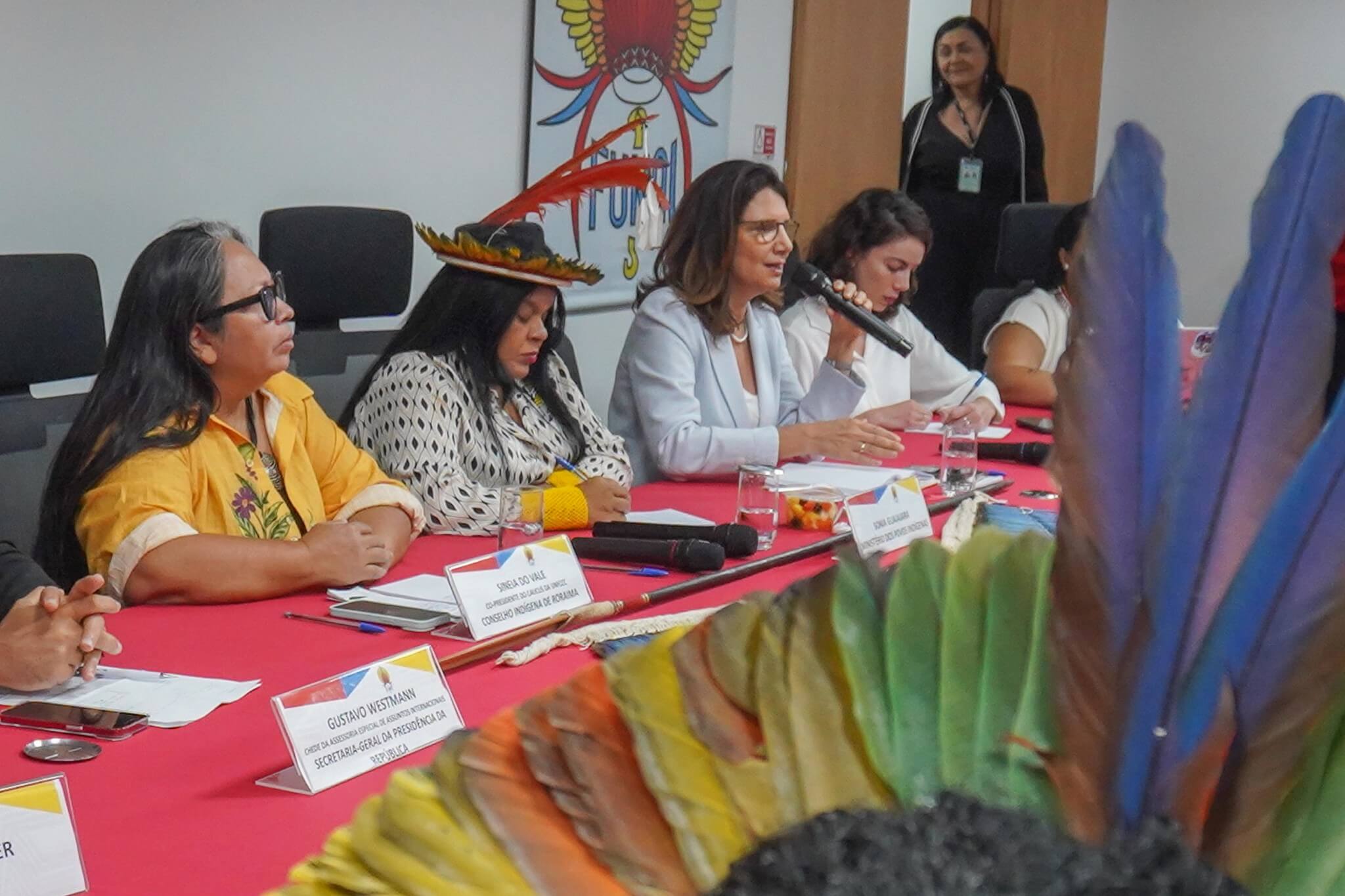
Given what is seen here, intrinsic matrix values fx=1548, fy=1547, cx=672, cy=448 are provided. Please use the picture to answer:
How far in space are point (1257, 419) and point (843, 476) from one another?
2.39 meters

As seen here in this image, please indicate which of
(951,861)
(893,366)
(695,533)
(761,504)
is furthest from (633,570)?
(893,366)

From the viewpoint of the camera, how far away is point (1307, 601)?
0.41m

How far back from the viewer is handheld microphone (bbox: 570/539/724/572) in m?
2.05

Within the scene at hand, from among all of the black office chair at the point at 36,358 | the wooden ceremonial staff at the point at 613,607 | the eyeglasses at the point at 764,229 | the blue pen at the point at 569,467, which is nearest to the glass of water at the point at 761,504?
the wooden ceremonial staff at the point at 613,607

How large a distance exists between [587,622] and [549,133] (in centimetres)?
305

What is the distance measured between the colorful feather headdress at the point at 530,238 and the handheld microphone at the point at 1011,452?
2.90ft

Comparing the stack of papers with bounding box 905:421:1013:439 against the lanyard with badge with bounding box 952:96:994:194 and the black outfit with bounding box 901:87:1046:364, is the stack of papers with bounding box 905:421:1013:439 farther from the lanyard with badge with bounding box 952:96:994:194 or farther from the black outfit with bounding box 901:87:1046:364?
the lanyard with badge with bounding box 952:96:994:194

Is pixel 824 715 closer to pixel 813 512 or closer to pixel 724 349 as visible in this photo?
pixel 813 512

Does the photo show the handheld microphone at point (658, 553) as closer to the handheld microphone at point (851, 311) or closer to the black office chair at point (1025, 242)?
the handheld microphone at point (851, 311)

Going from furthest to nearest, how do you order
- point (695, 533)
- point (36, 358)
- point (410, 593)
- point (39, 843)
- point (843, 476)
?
1. point (843, 476)
2. point (36, 358)
3. point (695, 533)
4. point (410, 593)
5. point (39, 843)

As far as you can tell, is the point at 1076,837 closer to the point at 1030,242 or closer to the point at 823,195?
the point at 1030,242

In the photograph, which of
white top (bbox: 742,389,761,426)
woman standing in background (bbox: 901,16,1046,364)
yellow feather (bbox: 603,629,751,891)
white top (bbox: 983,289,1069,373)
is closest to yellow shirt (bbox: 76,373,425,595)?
white top (bbox: 742,389,761,426)

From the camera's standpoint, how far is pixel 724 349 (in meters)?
3.32

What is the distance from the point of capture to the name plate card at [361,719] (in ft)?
4.11
